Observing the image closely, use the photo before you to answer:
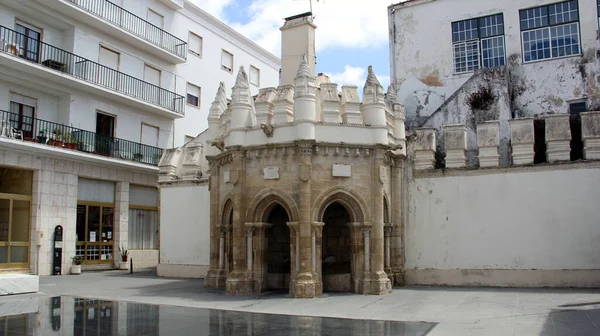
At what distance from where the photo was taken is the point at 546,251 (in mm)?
15992

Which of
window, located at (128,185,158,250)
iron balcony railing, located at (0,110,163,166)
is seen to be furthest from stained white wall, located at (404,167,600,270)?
window, located at (128,185,158,250)

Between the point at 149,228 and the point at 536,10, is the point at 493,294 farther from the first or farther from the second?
the point at 149,228

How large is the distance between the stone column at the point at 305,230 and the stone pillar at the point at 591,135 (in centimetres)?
809

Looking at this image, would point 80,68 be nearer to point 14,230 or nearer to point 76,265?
point 14,230

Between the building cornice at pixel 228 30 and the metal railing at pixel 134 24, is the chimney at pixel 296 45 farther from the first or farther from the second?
the building cornice at pixel 228 30

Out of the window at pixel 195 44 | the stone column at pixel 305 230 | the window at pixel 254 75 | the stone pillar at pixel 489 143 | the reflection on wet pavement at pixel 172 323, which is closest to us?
the reflection on wet pavement at pixel 172 323

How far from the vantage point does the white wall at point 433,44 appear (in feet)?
76.1

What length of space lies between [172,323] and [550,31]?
64.1 feet

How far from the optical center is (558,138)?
16031 millimetres

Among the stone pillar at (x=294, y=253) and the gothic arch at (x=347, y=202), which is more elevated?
the gothic arch at (x=347, y=202)

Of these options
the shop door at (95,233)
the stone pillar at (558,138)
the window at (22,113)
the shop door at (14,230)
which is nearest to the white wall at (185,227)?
the shop door at (95,233)

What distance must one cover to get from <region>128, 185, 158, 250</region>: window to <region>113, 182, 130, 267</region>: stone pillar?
1.93 ft

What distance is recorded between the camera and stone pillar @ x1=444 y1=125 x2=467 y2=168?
17.2 metres

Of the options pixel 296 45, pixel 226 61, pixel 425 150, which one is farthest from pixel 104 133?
pixel 425 150
